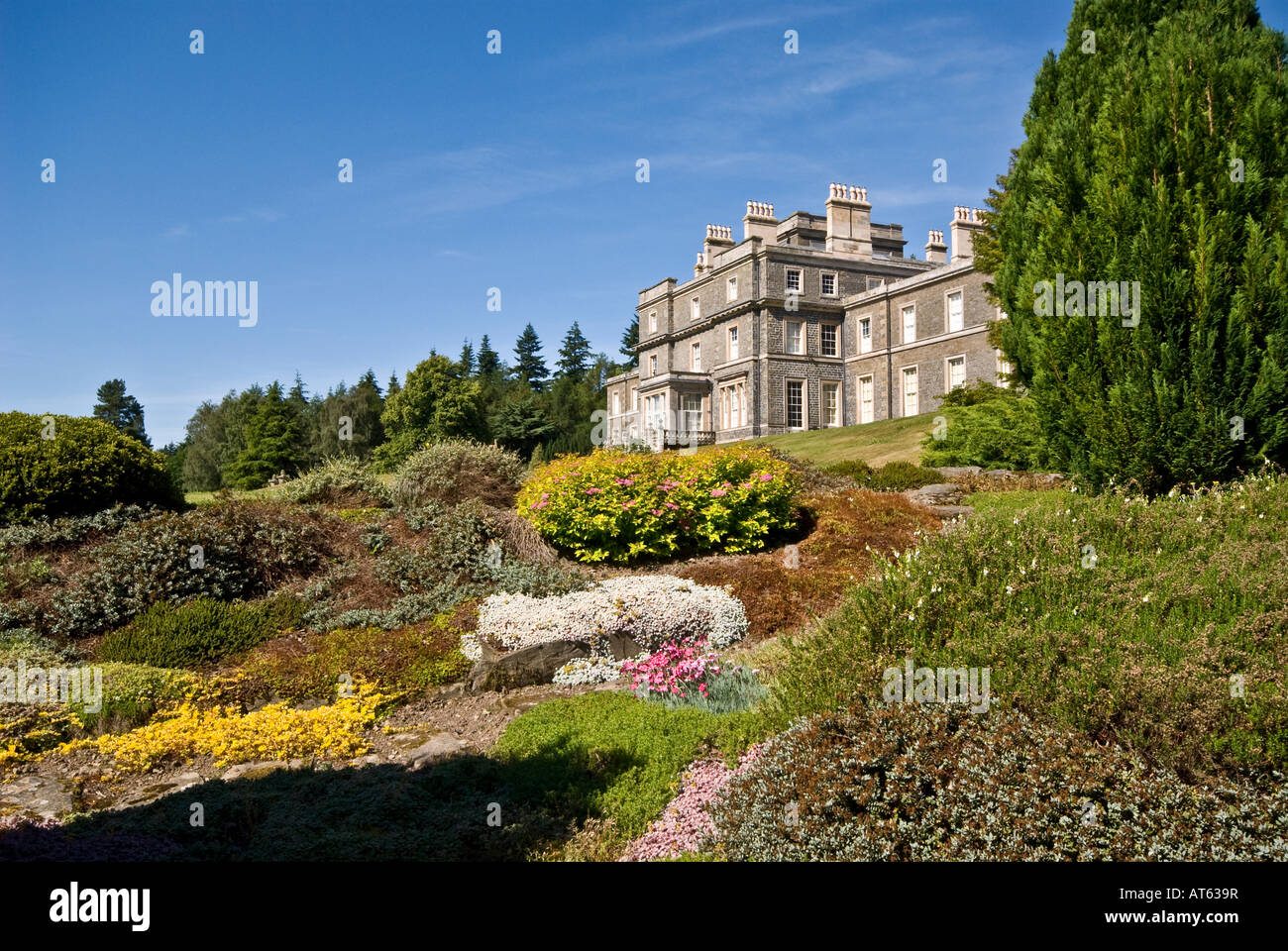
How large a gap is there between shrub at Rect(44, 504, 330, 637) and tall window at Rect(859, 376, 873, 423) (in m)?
31.9

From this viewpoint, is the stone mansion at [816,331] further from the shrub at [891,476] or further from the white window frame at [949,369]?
the shrub at [891,476]

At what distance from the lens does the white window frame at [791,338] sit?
38969 millimetres

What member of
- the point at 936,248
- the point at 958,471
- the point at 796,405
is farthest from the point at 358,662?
the point at 936,248

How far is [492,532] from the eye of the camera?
10609mm

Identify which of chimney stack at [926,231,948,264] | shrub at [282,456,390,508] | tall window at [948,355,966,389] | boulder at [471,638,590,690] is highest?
chimney stack at [926,231,948,264]

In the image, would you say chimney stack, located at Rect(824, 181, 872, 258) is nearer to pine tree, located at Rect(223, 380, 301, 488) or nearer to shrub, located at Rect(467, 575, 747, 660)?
pine tree, located at Rect(223, 380, 301, 488)

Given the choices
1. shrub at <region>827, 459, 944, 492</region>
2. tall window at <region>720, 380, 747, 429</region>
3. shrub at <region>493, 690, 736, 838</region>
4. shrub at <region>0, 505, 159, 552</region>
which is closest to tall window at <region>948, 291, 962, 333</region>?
tall window at <region>720, 380, 747, 429</region>

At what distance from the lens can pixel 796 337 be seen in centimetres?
3928

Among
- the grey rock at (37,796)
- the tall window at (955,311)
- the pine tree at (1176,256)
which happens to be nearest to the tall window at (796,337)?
the tall window at (955,311)

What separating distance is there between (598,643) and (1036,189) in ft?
29.1

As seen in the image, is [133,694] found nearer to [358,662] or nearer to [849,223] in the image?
[358,662]

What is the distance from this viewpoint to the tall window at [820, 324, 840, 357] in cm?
3969
